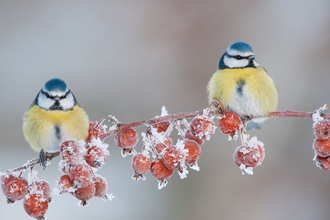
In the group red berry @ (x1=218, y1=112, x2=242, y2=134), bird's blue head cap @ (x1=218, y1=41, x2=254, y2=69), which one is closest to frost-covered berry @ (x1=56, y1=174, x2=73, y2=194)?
red berry @ (x1=218, y1=112, x2=242, y2=134)

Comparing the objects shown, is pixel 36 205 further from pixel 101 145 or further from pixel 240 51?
pixel 240 51

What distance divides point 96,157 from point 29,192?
25cm

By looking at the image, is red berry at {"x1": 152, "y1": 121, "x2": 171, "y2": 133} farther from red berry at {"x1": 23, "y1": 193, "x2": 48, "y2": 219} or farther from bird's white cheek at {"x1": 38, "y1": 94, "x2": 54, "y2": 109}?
bird's white cheek at {"x1": 38, "y1": 94, "x2": 54, "y2": 109}

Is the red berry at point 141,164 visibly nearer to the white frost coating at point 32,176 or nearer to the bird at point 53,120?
the white frost coating at point 32,176

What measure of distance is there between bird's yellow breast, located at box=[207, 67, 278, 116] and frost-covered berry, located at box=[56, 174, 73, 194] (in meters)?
0.72

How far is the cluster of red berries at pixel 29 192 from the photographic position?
1.35 meters

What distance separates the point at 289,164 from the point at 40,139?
263cm

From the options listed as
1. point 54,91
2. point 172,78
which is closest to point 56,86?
point 54,91

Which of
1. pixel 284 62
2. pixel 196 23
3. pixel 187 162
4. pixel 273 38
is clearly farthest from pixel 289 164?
pixel 187 162

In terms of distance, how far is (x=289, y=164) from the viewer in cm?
398

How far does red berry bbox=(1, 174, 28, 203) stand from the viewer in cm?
137

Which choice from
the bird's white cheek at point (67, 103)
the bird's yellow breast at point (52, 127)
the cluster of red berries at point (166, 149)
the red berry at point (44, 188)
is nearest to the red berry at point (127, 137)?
the cluster of red berries at point (166, 149)

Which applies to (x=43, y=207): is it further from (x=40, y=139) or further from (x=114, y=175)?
(x=114, y=175)

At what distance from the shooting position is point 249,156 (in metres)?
1.33
